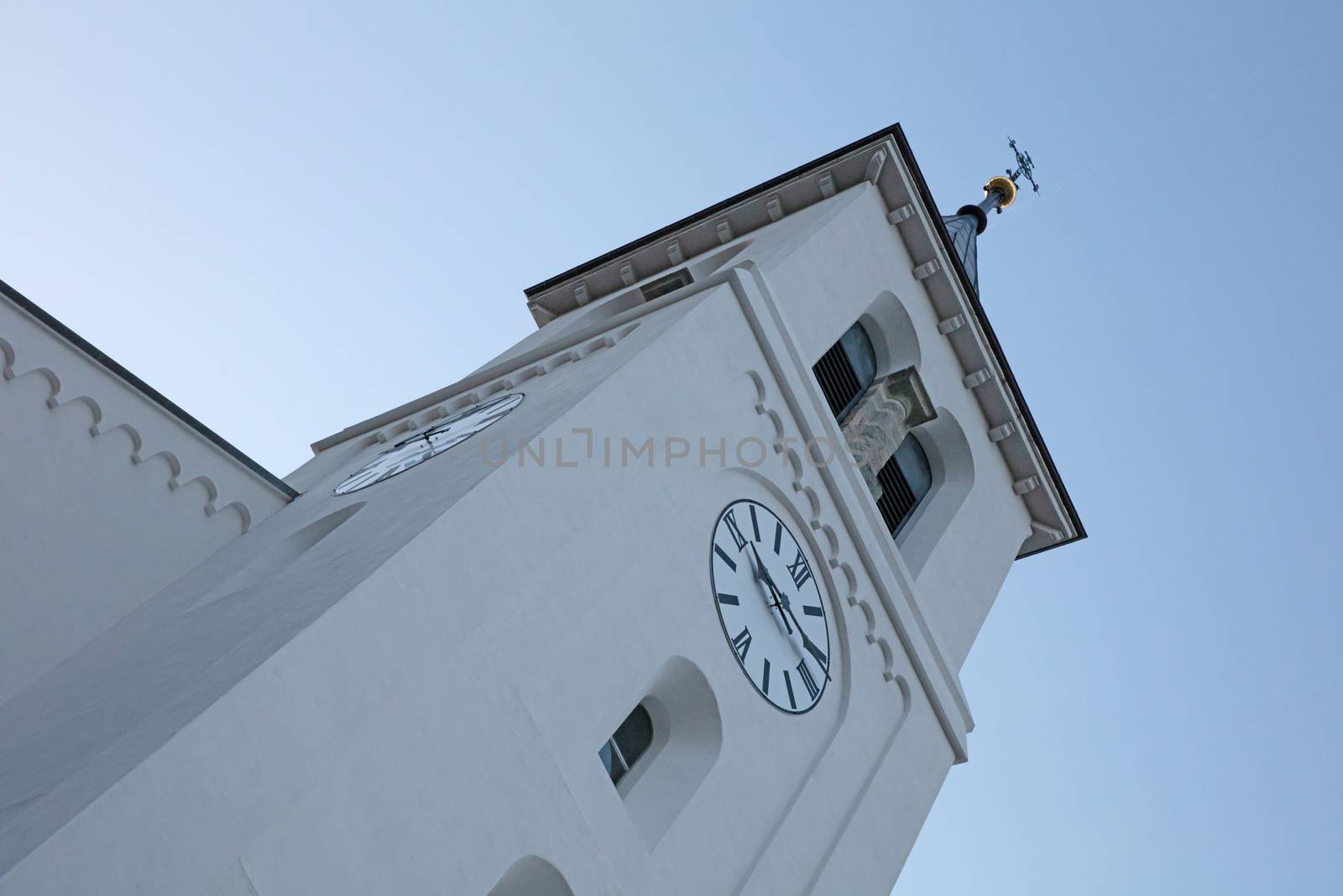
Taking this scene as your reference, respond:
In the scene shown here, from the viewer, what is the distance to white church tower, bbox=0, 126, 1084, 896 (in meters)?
7.13

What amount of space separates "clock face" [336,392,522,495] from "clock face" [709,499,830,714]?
2032 mm

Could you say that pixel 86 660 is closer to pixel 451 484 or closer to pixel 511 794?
pixel 451 484

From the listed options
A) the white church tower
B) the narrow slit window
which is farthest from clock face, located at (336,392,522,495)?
the narrow slit window

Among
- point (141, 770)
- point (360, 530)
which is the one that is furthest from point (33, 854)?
point (360, 530)

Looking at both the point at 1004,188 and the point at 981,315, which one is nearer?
the point at 981,315

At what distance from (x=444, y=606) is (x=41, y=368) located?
A: 4714 mm

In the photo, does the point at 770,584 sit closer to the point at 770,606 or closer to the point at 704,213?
the point at 770,606

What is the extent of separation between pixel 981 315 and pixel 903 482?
232cm

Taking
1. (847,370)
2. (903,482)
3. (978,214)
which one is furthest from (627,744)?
(978,214)

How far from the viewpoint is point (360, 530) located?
9406 mm

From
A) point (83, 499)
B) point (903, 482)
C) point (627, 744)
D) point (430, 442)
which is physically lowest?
point (627, 744)

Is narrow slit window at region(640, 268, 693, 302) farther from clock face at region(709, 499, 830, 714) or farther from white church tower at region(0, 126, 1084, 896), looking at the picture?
clock face at region(709, 499, 830, 714)

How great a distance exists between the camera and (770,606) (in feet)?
37.0

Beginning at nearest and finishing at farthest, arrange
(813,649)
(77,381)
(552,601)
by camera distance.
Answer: (552,601) < (77,381) < (813,649)
